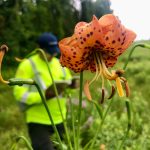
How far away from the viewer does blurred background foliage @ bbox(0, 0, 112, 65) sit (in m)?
13.2

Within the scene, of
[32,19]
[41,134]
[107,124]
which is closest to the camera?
[41,134]

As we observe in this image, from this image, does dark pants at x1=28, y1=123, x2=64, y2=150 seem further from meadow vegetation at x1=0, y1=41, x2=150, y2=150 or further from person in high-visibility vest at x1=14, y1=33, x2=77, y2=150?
meadow vegetation at x1=0, y1=41, x2=150, y2=150

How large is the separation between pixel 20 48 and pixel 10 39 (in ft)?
1.40

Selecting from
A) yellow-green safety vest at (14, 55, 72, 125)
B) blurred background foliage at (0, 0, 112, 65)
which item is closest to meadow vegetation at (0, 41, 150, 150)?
yellow-green safety vest at (14, 55, 72, 125)

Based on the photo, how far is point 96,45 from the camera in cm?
110

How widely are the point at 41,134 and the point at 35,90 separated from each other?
0.73 ft

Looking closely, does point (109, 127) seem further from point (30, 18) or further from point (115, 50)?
point (30, 18)

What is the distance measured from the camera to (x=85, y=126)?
4.30 m

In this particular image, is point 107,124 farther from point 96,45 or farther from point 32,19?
point 32,19

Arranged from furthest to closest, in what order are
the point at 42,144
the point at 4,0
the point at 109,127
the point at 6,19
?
the point at 4,0 → the point at 6,19 → the point at 109,127 → the point at 42,144

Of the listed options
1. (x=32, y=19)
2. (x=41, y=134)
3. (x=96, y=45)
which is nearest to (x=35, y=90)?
(x=41, y=134)

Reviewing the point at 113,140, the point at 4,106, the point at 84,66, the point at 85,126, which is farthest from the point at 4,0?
the point at 84,66

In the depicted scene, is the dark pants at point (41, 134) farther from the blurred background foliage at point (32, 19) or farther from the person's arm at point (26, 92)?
the blurred background foliage at point (32, 19)

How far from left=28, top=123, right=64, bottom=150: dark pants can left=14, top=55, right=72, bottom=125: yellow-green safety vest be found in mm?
40
